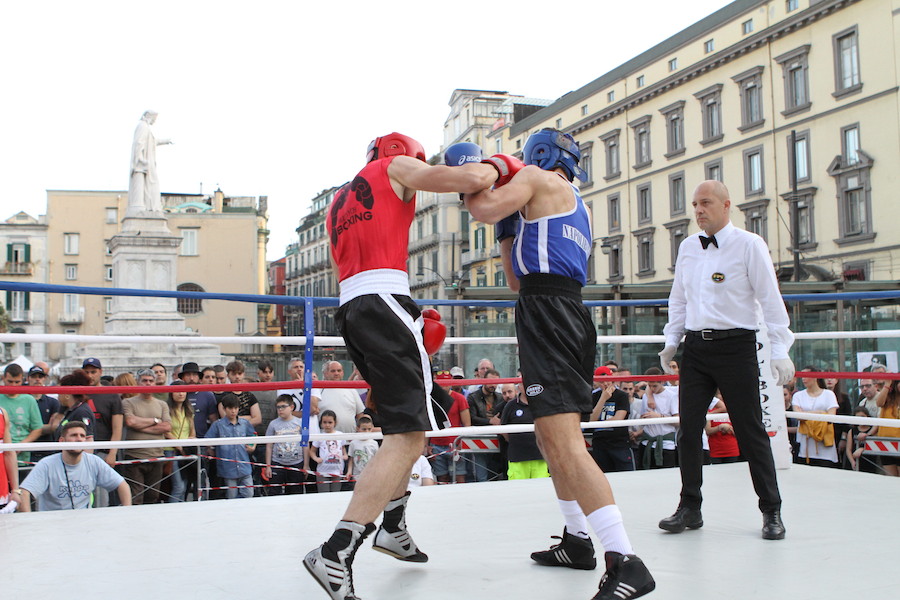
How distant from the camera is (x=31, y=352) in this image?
4572cm

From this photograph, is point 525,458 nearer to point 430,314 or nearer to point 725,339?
point 725,339

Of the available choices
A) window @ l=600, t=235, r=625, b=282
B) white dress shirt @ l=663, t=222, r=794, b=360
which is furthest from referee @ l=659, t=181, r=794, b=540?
window @ l=600, t=235, r=625, b=282

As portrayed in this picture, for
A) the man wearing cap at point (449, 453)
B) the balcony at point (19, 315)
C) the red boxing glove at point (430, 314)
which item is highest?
the balcony at point (19, 315)

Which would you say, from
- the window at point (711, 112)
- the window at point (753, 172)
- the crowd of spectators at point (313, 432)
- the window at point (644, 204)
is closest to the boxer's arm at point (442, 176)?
the crowd of spectators at point (313, 432)

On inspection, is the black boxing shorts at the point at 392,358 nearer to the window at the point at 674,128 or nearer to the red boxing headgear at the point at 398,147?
the red boxing headgear at the point at 398,147

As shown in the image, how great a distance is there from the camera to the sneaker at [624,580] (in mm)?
2438

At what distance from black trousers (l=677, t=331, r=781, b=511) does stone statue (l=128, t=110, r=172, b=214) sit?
61.4ft

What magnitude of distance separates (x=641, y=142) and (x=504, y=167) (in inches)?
1484

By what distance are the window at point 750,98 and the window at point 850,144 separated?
3.91 metres

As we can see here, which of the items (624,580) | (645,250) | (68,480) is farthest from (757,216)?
(624,580)

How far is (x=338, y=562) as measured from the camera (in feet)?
8.22

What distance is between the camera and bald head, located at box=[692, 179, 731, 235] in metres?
3.63

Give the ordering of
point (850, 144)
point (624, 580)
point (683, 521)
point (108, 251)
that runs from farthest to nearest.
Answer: point (108, 251) < point (850, 144) < point (683, 521) < point (624, 580)

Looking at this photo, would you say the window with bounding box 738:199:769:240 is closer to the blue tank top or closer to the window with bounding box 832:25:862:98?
the window with bounding box 832:25:862:98
